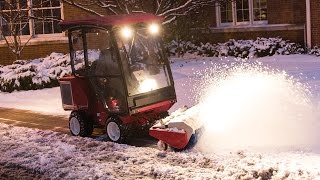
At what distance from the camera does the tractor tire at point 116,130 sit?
8.47m

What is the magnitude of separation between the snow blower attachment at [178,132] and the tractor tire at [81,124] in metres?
1.66

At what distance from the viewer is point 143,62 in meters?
8.65

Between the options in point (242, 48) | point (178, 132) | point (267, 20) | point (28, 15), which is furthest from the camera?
point (267, 20)

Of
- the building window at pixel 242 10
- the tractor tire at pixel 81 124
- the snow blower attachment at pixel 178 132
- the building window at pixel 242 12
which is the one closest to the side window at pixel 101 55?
the tractor tire at pixel 81 124

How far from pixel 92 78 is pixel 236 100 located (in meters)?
3.27

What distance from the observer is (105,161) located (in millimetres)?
7559

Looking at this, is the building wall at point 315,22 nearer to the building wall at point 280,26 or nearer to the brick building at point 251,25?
the brick building at point 251,25

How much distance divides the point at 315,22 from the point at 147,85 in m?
11.6

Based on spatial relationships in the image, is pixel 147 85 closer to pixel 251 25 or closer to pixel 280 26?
pixel 280 26

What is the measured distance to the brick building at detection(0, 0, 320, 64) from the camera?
1872 cm

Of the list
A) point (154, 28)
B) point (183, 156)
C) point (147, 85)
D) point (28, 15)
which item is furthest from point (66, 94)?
point (28, 15)

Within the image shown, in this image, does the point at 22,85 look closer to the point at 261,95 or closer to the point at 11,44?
the point at 11,44

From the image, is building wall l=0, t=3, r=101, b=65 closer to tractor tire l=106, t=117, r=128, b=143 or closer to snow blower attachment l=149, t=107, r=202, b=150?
tractor tire l=106, t=117, r=128, b=143

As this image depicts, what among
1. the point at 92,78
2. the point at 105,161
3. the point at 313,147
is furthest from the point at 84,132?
the point at 313,147
